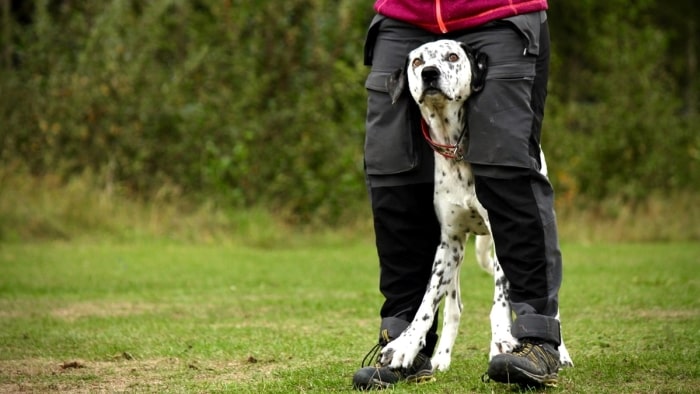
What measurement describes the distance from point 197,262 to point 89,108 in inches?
166

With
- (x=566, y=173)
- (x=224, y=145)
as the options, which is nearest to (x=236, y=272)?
(x=224, y=145)

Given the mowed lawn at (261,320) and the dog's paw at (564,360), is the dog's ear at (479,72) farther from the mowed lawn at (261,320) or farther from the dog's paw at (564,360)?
the dog's paw at (564,360)

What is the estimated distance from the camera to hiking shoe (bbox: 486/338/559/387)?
4.40 meters

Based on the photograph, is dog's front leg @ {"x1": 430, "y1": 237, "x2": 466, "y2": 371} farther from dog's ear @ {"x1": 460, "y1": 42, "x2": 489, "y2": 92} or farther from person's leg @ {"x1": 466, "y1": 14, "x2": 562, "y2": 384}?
dog's ear @ {"x1": 460, "y1": 42, "x2": 489, "y2": 92}

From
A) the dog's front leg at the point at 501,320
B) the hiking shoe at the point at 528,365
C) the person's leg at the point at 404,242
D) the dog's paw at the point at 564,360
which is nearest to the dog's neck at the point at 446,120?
the person's leg at the point at 404,242

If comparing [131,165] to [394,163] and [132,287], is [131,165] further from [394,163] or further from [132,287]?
[394,163]

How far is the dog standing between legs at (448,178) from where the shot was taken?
182 inches

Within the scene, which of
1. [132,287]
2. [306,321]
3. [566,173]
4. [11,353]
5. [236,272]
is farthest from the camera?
[566,173]

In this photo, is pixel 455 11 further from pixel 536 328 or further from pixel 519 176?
pixel 536 328

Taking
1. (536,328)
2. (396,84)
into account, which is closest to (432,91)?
(396,84)

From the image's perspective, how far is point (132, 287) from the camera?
9633mm

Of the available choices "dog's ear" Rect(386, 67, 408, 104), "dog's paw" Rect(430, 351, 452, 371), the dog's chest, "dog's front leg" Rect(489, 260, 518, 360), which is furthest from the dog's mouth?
"dog's paw" Rect(430, 351, 452, 371)

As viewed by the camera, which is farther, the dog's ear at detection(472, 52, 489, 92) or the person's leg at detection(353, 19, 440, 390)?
the person's leg at detection(353, 19, 440, 390)

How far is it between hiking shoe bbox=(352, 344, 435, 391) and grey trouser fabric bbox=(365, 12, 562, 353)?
233 millimetres
